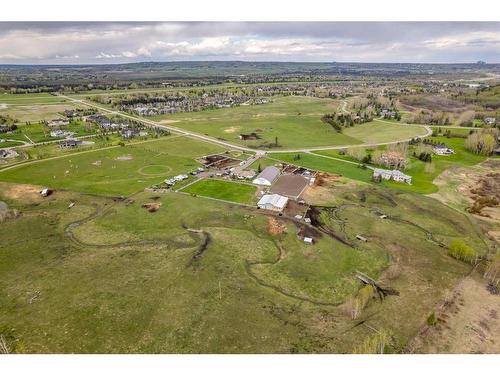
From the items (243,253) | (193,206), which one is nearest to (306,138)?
(193,206)

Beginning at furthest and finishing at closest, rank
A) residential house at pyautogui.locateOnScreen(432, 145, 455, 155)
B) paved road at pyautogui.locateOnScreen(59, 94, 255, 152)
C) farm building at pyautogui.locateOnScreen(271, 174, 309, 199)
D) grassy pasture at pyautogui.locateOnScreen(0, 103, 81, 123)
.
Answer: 1. grassy pasture at pyautogui.locateOnScreen(0, 103, 81, 123)
2. paved road at pyautogui.locateOnScreen(59, 94, 255, 152)
3. residential house at pyautogui.locateOnScreen(432, 145, 455, 155)
4. farm building at pyautogui.locateOnScreen(271, 174, 309, 199)

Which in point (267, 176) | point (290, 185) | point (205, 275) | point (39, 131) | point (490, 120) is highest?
point (490, 120)

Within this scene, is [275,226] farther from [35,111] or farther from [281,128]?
[35,111]

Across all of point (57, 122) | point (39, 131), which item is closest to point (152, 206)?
point (39, 131)

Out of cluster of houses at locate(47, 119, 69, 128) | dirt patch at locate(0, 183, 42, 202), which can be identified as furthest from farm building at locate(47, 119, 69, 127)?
dirt patch at locate(0, 183, 42, 202)

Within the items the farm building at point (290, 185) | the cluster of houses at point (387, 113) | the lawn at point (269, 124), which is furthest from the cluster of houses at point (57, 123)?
the cluster of houses at point (387, 113)

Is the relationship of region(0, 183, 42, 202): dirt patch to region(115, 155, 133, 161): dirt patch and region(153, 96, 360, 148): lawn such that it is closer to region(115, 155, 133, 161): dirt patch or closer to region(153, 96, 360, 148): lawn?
region(115, 155, 133, 161): dirt patch
